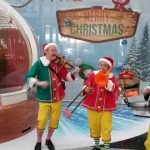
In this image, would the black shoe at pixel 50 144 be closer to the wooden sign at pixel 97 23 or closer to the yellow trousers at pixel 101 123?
the yellow trousers at pixel 101 123

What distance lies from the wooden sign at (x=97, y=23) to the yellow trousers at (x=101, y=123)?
265cm

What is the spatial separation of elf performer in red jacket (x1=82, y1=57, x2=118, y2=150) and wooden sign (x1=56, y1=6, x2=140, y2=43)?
246cm

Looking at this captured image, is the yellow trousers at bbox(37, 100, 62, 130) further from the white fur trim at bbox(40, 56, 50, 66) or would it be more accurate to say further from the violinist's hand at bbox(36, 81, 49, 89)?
the white fur trim at bbox(40, 56, 50, 66)

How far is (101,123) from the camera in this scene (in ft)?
9.64

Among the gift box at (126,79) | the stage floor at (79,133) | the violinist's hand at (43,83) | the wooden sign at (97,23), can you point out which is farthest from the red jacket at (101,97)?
the wooden sign at (97,23)

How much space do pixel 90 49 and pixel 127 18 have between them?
2.88 ft

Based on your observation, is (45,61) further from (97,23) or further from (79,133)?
(97,23)

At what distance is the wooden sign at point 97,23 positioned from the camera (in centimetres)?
529

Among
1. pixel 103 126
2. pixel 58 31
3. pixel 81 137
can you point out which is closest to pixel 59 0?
pixel 58 31

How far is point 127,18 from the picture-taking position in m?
5.28

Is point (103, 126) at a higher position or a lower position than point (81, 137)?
higher

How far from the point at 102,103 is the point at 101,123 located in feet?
0.67

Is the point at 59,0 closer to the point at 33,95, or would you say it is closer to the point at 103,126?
the point at 33,95

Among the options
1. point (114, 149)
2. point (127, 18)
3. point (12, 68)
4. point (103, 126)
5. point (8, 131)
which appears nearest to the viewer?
point (103, 126)
